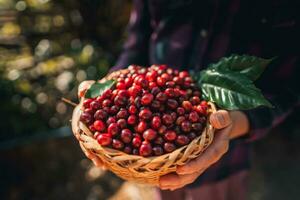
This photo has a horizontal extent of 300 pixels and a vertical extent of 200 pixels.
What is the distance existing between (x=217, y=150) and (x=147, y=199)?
4.26 ft

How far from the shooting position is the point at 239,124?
1.23m

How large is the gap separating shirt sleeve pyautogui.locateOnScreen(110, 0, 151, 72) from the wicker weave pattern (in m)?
0.50

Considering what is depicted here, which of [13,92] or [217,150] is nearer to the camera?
[217,150]

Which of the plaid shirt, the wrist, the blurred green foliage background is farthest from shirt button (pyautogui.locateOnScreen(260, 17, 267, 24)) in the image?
the blurred green foliage background

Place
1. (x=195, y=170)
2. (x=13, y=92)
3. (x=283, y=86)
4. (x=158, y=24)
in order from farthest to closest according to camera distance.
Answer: (x=13, y=92)
(x=158, y=24)
(x=283, y=86)
(x=195, y=170)

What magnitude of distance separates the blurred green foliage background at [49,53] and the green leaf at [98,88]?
128 cm

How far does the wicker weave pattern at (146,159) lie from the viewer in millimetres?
992

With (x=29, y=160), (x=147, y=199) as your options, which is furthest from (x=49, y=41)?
(x=147, y=199)

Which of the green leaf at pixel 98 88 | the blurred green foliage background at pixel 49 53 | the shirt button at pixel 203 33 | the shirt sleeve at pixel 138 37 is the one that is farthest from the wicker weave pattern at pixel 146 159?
the blurred green foliage background at pixel 49 53

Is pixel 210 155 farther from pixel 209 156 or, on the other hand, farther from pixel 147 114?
pixel 147 114

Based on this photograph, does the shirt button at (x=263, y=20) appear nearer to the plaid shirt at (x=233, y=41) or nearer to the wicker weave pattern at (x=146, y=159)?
the plaid shirt at (x=233, y=41)

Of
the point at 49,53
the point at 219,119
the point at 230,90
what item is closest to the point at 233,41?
the point at 230,90

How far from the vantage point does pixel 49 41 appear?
105 inches

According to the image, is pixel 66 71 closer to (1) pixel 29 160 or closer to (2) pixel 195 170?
(1) pixel 29 160
